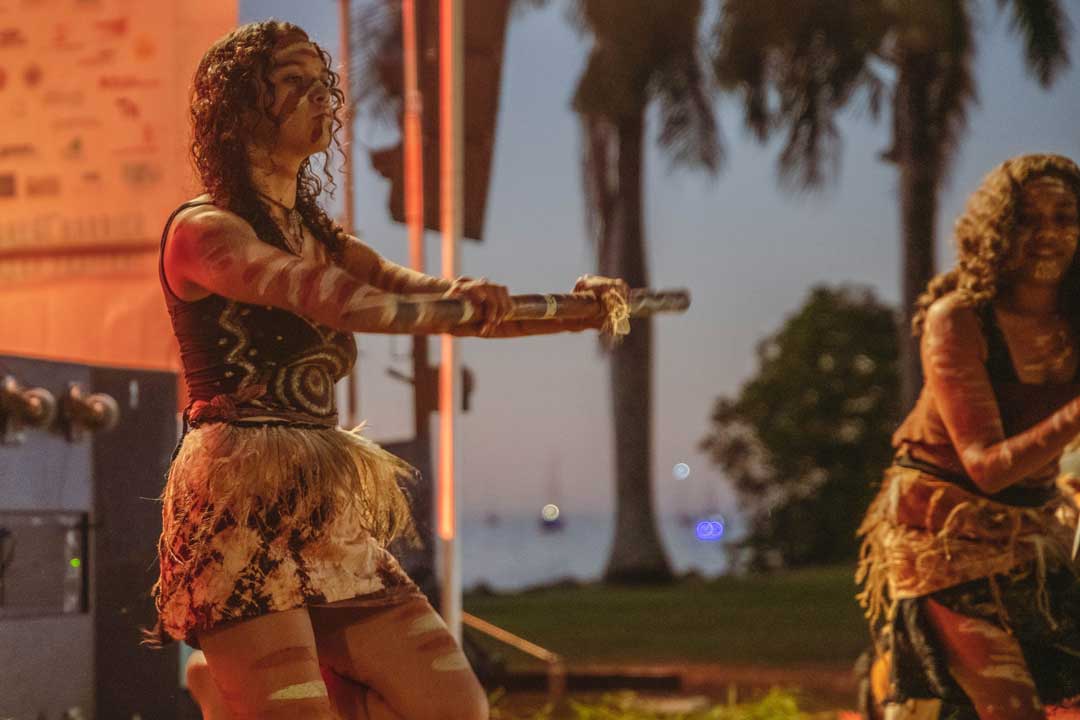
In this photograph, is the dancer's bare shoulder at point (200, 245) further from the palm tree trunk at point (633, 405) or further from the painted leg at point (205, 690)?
the palm tree trunk at point (633, 405)

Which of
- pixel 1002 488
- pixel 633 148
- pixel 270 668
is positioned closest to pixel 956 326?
pixel 1002 488

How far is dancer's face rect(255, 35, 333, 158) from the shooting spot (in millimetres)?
2613

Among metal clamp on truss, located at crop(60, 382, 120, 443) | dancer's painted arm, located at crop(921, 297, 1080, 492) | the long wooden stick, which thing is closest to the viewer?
the long wooden stick

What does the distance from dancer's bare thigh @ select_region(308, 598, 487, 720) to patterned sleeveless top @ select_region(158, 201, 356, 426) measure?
38 cm

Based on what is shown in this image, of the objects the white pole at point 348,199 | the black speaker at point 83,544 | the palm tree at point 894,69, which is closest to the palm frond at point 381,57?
the white pole at point 348,199

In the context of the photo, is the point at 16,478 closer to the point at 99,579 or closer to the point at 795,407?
the point at 99,579

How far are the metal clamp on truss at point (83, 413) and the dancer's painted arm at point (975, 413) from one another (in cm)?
227

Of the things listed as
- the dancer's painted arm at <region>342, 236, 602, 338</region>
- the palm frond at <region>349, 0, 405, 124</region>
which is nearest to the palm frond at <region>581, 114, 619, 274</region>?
the palm frond at <region>349, 0, 405, 124</region>

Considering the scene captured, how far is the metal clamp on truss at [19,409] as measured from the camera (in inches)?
152

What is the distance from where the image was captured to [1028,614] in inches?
138

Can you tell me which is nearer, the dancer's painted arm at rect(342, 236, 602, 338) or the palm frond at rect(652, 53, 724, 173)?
the dancer's painted arm at rect(342, 236, 602, 338)

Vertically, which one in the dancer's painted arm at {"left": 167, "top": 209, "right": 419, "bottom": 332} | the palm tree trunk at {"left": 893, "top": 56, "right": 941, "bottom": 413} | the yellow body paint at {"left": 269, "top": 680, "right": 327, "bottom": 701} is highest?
the palm tree trunk at {"left": 893, "top": 56, "right": 941, "bottom": 413}

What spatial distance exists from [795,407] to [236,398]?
30.9m

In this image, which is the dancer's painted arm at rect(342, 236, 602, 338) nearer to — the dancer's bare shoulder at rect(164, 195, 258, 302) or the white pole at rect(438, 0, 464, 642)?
the dancer's bare shoulder at rect(164, 195, 258, 302)
